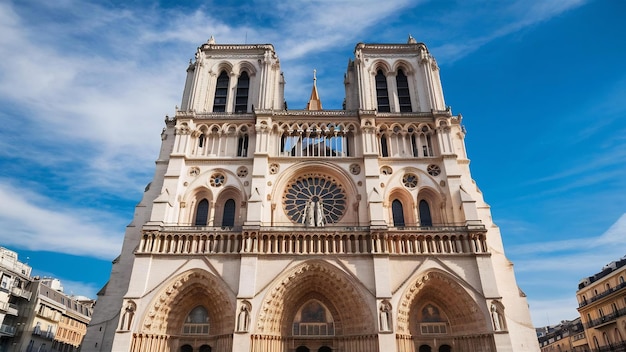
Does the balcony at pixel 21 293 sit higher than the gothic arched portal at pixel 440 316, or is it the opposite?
the balcony at pixel 21 293

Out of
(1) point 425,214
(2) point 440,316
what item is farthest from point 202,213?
(2) point 440,316

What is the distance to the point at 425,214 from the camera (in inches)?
944

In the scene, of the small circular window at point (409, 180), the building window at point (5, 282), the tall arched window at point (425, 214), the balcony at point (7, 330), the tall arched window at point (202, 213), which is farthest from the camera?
the building window at point (5, 282)

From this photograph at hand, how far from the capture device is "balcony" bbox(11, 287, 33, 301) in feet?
95.8

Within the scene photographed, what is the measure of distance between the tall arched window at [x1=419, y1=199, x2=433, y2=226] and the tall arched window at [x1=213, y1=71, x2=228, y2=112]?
14820 mm

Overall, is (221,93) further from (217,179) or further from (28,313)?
(28,313)

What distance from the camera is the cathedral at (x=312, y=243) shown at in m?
19.5

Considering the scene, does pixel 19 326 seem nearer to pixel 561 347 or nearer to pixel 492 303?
pixel 492 303

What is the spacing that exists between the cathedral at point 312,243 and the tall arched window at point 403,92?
75 cm

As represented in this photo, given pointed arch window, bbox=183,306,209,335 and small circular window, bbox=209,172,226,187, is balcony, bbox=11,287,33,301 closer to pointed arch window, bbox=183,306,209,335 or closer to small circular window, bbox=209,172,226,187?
pointed arch window, bbox=183,306,209,335

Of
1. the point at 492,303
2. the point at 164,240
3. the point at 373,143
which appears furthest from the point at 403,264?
the point at 164,240

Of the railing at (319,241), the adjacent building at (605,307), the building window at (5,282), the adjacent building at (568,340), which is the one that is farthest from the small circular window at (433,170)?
the building window at (5,282)

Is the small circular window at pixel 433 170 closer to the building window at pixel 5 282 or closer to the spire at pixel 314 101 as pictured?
the spire at pixel 314 101

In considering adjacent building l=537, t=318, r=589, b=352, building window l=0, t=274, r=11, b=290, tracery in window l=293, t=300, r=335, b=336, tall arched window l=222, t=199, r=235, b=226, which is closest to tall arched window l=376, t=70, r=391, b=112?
tall arched window l=222, t=199, r=235, b=226
